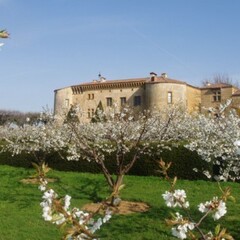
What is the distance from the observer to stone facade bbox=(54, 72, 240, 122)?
183 ft

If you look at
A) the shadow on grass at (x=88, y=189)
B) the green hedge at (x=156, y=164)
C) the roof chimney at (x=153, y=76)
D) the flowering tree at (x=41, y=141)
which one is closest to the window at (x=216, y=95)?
the roof chimney at (x=153, y=76)

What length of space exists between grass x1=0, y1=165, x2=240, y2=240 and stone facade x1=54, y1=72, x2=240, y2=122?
117ft

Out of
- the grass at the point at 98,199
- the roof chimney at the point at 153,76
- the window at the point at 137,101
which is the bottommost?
the grass at the point at 98,199

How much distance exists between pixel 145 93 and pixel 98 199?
45.9 meters

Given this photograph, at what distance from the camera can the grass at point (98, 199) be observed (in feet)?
29.5

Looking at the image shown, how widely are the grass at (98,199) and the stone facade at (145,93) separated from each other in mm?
35715

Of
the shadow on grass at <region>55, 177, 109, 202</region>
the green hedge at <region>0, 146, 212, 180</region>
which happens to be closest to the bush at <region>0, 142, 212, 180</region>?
the green hedge at <region>0, 146, 212, 180</region>

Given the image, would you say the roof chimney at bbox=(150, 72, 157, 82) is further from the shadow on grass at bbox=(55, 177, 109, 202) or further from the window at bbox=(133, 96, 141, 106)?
the shadow on grass at bbox=(55, 177, 109, 202)

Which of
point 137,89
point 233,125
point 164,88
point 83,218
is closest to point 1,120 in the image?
point 137,89

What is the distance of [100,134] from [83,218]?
48.7 feet

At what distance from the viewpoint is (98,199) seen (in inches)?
500

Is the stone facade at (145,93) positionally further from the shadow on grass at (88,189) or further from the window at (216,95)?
the shadow on grass at (88,189)

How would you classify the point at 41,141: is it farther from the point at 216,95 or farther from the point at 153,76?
the point at 216,95

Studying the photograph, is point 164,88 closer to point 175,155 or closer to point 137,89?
point 137,89
